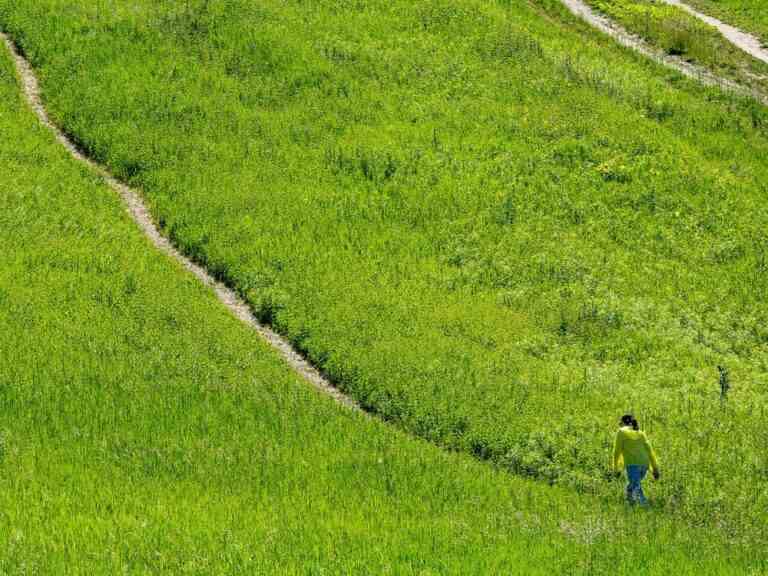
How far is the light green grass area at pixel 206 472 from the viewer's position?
62.0 feet

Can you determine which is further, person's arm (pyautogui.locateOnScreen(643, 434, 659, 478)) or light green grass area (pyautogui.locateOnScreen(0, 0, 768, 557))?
light green grass area (pyautogui.locateOnScreen(0, 0, 768, 557))

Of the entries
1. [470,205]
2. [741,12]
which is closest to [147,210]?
[470,205]

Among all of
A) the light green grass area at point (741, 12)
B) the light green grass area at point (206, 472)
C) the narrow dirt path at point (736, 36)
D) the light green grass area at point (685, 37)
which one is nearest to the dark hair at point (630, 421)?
the light green grass area at point (206, 472)

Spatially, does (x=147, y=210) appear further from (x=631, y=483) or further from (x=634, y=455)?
(x=634, y=455)

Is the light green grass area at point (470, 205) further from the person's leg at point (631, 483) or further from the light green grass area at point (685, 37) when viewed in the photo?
the light green grass area at point (685, 37)

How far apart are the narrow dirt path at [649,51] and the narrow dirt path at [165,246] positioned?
23059mm

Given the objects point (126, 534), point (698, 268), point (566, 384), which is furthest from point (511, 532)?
point (698, 268)

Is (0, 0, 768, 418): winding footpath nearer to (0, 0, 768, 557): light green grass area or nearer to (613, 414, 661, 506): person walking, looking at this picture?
(0, 0, 768, 557): light green grass area

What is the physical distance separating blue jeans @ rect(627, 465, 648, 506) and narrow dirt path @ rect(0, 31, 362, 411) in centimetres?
674

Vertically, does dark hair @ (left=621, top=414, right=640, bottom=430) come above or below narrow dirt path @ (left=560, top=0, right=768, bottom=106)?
above

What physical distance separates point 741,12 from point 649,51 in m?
7.02

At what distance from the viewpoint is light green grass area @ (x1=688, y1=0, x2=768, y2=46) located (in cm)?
5575

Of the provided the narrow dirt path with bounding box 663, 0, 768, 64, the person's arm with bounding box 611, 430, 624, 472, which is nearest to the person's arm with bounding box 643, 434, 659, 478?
the person's arm with bounding box 611, 430, 624, 472

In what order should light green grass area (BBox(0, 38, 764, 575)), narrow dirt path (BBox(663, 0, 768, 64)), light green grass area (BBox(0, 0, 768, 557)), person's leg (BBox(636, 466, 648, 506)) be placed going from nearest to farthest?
light green grass area (BBox(0, 38, 764, 575)) < person's leg (BBox(636, 466, 648, 506)) < light green grass area (BBox(0, 0, 768, 557)) < narrow dirt path (BBox(663, 0, 768, 64))
